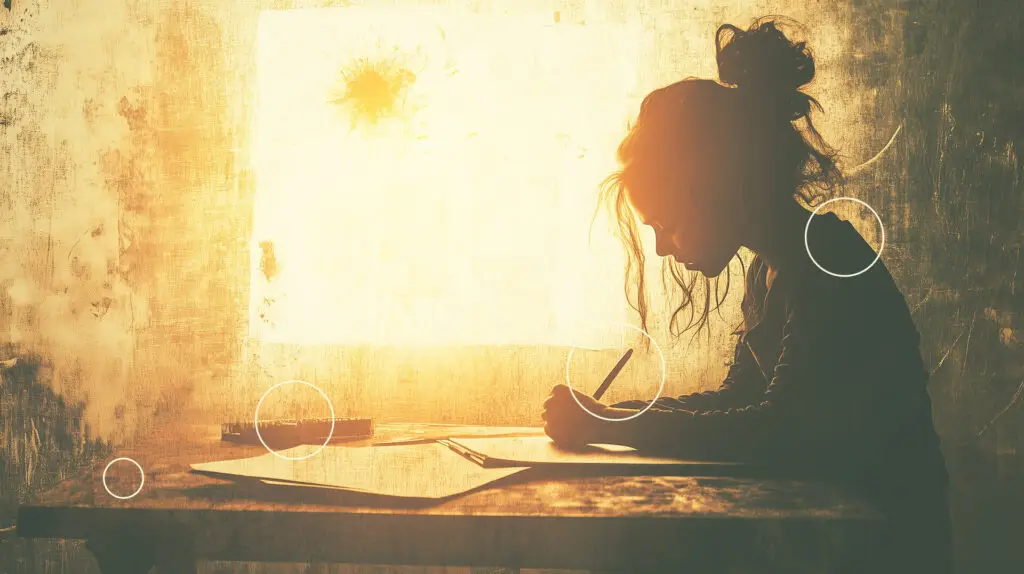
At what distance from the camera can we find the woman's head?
4.09ft

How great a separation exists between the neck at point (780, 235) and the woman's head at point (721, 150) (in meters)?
0.03

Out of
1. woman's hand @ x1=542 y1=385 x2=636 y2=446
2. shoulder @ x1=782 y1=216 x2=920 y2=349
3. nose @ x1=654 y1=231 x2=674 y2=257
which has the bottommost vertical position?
woman's hand @ x1=542 y1=385 x2=636 y2=446

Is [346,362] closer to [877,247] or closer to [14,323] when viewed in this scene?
[14,323]

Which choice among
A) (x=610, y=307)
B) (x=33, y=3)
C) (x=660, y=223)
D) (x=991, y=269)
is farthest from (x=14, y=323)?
(x=991, y=269)

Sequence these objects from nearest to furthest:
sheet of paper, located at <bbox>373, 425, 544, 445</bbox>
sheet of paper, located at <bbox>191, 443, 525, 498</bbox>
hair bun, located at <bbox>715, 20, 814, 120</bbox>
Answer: sheet of paper, located at <bbox>191, 443, 525, 498</bbox> < hair bun, located at <bbox>715, 20, 814, 120</bbox> < sheet of paper, located at <bbox>373, 425, 544, 445</bbox>

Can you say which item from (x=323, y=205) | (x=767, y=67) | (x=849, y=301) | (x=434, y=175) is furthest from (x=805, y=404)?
(x=323, y=205)

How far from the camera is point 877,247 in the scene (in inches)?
67.9

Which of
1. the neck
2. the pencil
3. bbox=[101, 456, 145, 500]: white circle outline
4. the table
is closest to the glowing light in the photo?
the pencil

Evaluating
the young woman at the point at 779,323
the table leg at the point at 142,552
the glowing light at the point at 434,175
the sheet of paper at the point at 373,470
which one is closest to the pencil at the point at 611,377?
the young woman at the point at 779,323

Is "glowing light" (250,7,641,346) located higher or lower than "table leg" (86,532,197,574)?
higher

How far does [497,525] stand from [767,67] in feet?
2.90

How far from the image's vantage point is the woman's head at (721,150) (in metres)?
1.25

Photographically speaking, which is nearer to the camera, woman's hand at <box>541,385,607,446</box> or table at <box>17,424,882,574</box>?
table at <box>17,424,882,574</box>

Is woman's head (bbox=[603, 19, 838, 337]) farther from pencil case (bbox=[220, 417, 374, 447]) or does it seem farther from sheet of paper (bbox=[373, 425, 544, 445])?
pencil case (bbox=[220, 417, 374, 447])
